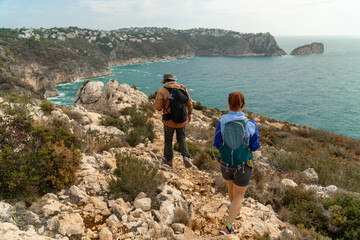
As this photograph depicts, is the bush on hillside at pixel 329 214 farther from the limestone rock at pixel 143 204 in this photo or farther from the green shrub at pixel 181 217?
the limestone rock at pixel 143 204

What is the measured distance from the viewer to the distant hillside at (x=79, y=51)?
61.5 meters

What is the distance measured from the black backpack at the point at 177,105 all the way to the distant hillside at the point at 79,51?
4952 centimetres

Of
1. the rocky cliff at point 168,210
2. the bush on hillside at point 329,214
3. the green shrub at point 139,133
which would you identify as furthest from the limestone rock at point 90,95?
the bush on hillside at point 329,214

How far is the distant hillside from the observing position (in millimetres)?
61531

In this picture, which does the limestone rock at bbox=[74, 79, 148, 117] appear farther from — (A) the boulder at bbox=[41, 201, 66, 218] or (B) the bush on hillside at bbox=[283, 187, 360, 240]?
(B) the bush on hillside at bbox=[283, 187, 360, 240]

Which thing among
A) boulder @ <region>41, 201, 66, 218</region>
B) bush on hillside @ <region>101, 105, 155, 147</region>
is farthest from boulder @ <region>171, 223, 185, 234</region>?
bush on hillside @ <region>101, 105, 155, 147</region>

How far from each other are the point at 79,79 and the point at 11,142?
299 feet

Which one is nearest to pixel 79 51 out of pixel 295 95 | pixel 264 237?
pixel 295 95

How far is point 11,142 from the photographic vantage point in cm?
348

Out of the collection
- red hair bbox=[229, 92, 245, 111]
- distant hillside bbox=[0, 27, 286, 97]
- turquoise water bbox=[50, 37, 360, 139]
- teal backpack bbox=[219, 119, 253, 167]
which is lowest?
turquoise water bbox=[50, 37, 360, 139]

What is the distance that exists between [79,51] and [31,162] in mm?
120073

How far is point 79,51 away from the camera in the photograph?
10644cm

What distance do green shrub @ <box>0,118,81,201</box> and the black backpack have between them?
218cm

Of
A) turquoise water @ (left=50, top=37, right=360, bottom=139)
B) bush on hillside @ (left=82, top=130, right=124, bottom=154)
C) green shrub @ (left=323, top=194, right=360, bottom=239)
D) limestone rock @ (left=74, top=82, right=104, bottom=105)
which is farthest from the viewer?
turquoise water @ (left=50, top=37, right=360, bottom=139)
